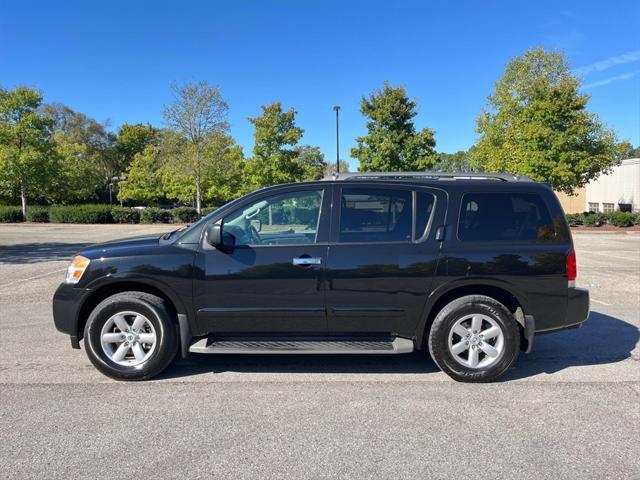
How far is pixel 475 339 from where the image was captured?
13.8 ft

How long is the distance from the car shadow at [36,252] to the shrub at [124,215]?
13391 millimetres

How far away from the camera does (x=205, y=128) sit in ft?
96.5

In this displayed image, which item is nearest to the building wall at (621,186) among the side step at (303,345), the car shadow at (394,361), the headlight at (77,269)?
the car shadow at (394,361)

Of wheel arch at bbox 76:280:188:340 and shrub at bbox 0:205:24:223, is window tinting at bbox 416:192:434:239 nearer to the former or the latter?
wheel arch at bbox 76:280:188:340

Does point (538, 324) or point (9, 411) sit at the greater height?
point (538, 324)

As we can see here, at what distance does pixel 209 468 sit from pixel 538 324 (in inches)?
122

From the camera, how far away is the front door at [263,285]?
4.15 m

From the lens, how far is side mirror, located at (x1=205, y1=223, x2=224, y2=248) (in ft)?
13.3

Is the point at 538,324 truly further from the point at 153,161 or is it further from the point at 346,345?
the point at 153,161

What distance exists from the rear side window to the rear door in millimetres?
264

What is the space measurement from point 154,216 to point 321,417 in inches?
1170

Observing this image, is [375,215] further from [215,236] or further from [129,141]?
[129,141]

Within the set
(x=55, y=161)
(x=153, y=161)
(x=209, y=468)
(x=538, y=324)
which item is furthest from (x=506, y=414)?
(x=153, y=161)

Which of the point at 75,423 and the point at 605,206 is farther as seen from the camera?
the point at 605,206
